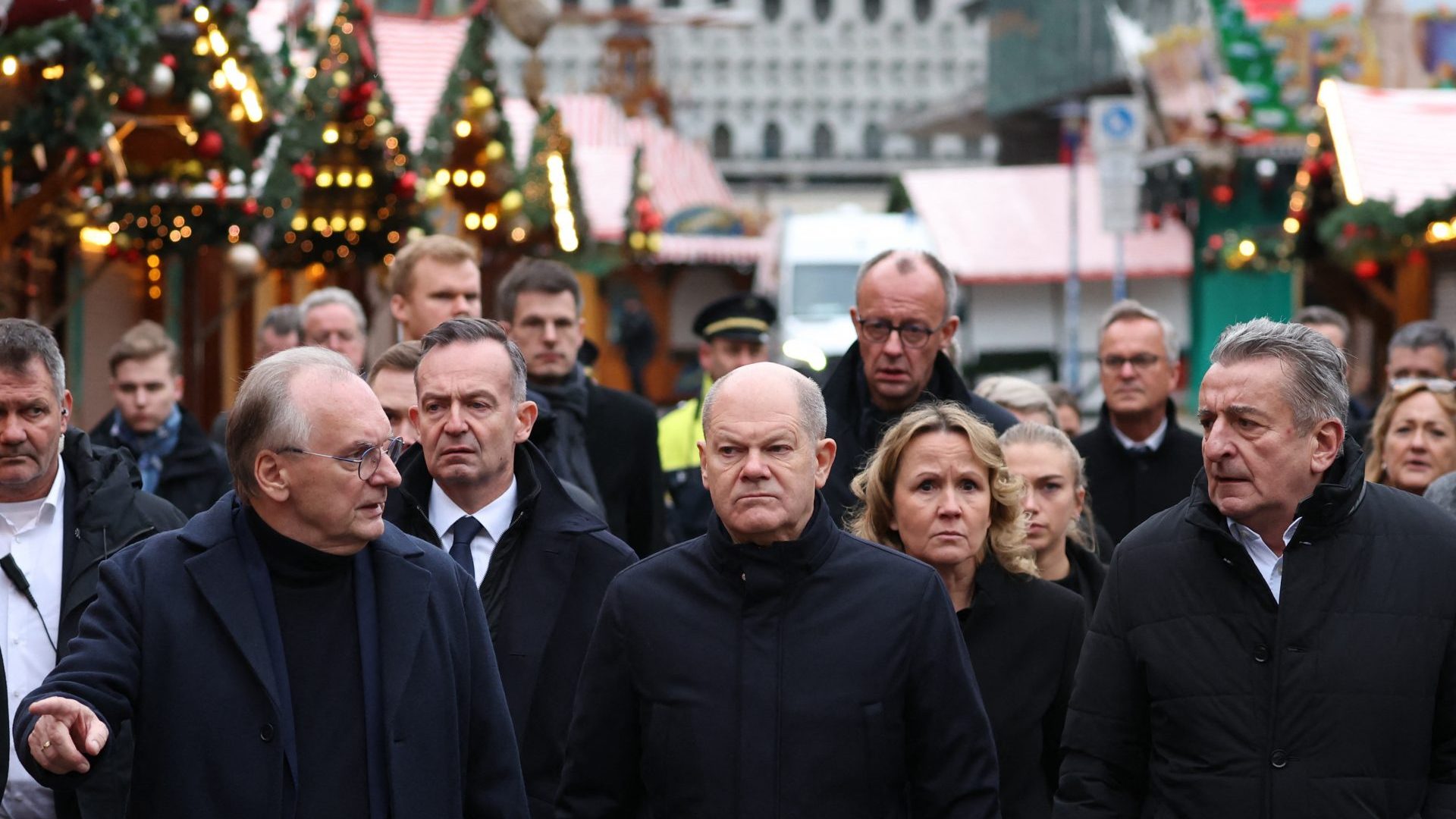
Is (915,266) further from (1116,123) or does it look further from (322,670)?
(1116,123)

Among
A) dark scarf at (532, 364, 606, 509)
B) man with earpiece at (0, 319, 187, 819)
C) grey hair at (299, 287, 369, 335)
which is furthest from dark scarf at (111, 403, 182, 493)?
man with earpiece at (0, 319, 187, 819)

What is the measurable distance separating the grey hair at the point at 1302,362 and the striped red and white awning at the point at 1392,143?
558 inches

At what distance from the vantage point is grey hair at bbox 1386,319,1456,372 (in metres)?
10.3

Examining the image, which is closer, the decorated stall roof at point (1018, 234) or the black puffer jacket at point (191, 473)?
the black puffer jacket at point (191, 473)

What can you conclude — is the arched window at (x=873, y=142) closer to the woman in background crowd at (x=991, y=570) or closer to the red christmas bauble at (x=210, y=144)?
the red christmas bauble at (x=210, y=144)

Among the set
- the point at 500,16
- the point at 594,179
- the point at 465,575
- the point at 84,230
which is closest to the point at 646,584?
the point at 465,575

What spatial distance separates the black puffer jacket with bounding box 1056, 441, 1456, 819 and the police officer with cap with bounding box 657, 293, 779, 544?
475 centimetres

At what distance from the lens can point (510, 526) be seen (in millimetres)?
5625

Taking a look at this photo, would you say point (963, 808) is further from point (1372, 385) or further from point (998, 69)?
point (998, 69)

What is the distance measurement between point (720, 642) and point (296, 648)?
0.93m

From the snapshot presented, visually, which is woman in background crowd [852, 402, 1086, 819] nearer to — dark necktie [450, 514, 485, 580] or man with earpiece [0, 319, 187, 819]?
dark necktie [450, 514, 485, 580]

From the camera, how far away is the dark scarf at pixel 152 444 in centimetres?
883

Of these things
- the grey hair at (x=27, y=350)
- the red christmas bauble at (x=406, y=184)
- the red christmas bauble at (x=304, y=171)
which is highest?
the red christmas bauble at (x=304, y=171)

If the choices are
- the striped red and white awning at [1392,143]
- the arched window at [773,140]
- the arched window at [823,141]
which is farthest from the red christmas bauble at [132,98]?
the arched window at [773,140]
